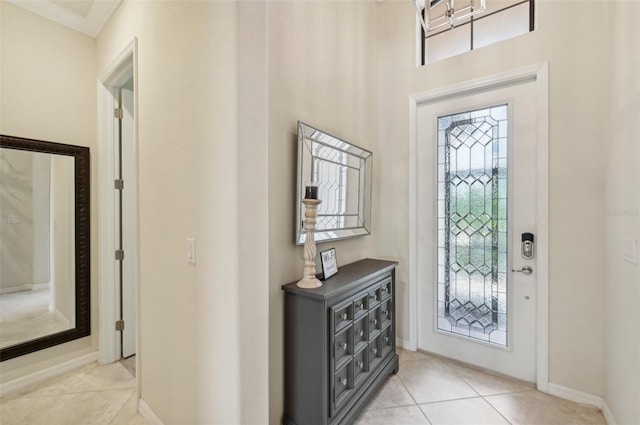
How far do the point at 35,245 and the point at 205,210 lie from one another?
194cm

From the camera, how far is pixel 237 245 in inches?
47.6

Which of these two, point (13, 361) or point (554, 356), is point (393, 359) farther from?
point (13, 361)

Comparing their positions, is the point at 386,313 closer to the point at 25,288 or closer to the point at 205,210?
the point at 205,210

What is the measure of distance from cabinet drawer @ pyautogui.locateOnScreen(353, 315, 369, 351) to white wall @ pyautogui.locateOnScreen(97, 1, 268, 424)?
0.72 m

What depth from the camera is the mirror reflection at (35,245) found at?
216 centimetres

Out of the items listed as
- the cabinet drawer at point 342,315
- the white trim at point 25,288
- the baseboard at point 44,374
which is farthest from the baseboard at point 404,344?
the white trim at point 25,288

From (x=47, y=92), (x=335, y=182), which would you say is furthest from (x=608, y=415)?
(x=47, y=92)

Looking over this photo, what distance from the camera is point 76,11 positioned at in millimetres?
2283

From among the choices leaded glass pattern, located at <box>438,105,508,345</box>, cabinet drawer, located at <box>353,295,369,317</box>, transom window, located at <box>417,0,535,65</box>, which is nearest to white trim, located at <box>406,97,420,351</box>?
leaded glass pattern, located at <box>438,105,508,345</box>

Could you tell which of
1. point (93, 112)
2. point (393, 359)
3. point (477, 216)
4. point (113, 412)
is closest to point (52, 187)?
point (93, 112)

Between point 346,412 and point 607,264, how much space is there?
6.14 ft

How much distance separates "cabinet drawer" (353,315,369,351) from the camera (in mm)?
1880

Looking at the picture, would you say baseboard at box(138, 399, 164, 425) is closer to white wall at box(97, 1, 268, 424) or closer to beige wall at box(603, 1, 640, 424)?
white wall at box(97, 1, 268, 424)

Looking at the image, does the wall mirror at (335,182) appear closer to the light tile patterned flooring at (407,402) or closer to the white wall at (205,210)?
the white wall at (205,210)
